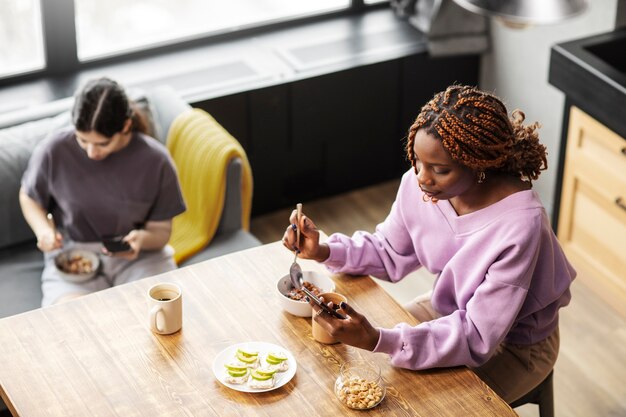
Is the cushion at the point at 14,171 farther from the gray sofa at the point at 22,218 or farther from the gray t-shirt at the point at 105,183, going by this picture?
the gray t-shirt at the point at 105,183

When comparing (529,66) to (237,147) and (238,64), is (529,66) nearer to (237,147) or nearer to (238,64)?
(238,64)

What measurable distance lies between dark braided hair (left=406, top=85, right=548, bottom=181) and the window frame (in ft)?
6.98

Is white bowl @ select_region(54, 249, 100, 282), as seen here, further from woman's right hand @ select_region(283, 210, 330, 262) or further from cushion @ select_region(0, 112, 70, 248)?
woman's right hand @ select_region(283, 210, 330, 262)

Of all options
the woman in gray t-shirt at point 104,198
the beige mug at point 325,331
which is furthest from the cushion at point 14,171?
the beige mug at point 325,331

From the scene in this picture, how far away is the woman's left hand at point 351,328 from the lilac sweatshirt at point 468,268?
0.09 feet

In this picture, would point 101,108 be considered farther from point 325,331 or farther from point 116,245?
point 325,331

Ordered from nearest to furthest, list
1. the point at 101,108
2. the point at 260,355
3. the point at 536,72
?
the point at 260,355
the point at 101,108
the point at 536,72

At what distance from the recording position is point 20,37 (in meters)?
4.00

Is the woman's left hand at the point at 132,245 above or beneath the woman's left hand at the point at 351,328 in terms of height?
beneath

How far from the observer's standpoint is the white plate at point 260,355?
2.16m

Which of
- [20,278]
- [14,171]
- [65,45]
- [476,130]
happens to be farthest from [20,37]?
[476,130]

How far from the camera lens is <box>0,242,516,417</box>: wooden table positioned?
2.12 meters

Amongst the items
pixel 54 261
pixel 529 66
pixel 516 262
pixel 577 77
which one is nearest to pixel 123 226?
pixel 54 261

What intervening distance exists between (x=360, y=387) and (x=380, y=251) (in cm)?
53
